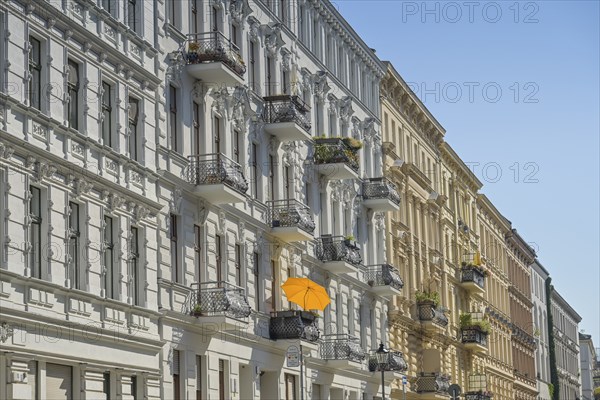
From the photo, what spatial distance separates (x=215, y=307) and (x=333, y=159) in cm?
1433

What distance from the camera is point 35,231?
27.3m

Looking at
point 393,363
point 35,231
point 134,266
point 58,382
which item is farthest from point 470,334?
point 35,231

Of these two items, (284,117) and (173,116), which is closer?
(173,116)

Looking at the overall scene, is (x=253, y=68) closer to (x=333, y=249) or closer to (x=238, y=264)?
(x=238, y=264)

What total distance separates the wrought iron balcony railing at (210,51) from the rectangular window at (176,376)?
27.2 feet

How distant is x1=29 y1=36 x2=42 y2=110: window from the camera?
27.6 metres

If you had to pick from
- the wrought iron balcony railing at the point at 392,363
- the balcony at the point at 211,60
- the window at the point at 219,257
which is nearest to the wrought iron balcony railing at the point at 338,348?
the wrought iron balcony railing at the point at 392,363

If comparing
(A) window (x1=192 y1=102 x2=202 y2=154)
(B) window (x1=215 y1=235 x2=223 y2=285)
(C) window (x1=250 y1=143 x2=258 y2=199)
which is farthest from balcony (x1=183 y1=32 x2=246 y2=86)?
(B) window (x1=215 y1=235 x2=223 y2=285)

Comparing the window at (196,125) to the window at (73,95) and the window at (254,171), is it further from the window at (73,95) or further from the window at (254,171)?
the window at (73,95)

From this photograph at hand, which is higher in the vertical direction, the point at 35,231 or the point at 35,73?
the point at 35,73

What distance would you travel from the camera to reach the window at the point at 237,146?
133 feet

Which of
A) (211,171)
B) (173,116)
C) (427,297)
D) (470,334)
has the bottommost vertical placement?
(470,334)

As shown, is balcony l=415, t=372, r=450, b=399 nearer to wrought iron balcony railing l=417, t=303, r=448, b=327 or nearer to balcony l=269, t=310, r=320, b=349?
wrought iron balcony railing l=417, t=303, r=448, b=327

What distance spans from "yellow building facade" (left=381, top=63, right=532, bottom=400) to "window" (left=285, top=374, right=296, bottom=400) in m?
14.5
